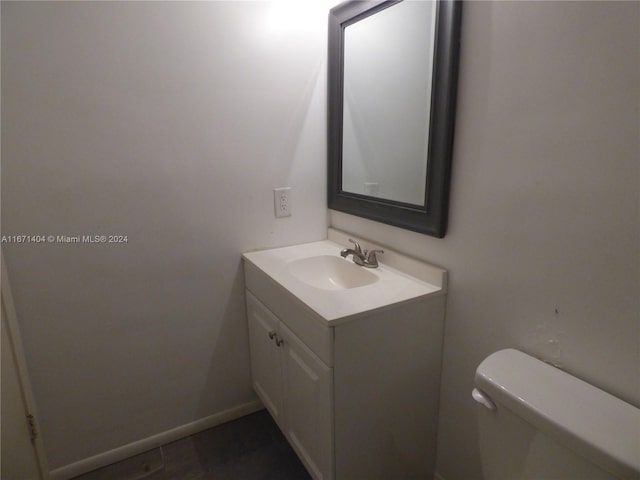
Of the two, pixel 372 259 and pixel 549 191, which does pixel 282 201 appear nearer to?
pixel 372 259

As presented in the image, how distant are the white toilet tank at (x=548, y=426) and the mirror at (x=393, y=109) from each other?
1.63 ft

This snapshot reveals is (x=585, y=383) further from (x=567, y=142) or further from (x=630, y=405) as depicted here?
(x=567, y=142)

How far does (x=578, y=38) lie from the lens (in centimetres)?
84

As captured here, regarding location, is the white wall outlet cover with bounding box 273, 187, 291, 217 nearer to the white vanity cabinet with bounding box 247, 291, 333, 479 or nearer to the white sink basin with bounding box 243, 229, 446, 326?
the white sink basin with bounding box 243, 229, 446, 326


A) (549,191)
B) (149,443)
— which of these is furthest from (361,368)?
(149,443)

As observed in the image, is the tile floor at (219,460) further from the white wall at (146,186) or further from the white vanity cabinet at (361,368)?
the white vanity cabinet at (361,368)

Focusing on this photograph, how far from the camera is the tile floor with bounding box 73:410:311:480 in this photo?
153 centimetres

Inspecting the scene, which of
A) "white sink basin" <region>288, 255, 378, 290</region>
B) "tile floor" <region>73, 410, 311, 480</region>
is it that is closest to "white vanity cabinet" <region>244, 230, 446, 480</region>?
"white sink basin" <region>288, 255, 378, 290</region>

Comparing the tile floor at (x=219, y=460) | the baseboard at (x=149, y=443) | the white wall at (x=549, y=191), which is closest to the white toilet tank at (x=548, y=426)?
the white wall at (x=549, y=191)

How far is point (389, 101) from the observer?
1.40 meters

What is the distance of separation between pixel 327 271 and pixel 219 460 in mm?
944

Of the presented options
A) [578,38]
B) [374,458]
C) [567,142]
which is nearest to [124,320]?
[374,458]

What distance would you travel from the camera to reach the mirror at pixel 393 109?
116 cm

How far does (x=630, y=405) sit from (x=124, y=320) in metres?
1.64
